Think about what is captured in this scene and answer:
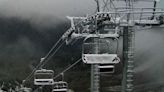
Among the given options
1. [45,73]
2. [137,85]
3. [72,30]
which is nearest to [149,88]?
[137,85]

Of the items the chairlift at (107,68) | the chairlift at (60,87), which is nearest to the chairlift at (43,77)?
the chairlift at (60,87)

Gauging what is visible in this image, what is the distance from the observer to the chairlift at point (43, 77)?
178 ft

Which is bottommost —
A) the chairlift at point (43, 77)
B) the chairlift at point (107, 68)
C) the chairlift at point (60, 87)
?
the chairlift at point (60, 87)

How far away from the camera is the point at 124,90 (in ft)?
122

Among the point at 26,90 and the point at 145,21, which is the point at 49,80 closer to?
the point at 145,21

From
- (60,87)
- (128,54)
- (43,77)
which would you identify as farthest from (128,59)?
(43,77)

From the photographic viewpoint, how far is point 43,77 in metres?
55.1

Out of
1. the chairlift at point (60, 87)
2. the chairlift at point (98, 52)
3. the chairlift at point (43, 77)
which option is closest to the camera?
the chairlift at point (98, 52)

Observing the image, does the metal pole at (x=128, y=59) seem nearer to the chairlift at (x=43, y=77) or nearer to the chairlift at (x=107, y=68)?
the chairlift at (x=107, y=68)

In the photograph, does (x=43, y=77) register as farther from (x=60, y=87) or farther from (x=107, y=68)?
(x=107, y=68)

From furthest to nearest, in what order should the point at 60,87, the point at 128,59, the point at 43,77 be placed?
the point at 43,77, the point at 60,87, the point at 128,59

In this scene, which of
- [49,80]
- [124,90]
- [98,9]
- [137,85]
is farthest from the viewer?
[137,85]

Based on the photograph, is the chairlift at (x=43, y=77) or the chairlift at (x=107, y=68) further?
the chairlift at (x=43, y=77)

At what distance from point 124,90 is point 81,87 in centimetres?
8709
